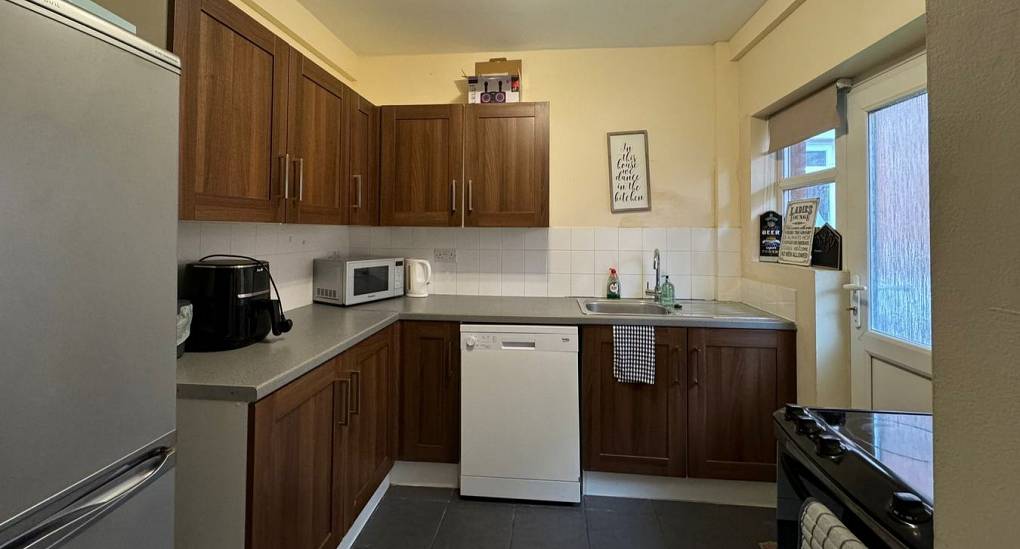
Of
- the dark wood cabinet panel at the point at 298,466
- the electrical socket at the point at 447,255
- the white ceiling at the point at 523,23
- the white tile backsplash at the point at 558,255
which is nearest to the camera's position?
the dark wood cabinet panel at the point at 298,466

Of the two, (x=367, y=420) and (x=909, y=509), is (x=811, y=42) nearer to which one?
(x=909, y=509)

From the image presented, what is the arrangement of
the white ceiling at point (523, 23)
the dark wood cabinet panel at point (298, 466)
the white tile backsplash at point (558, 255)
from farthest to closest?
1. the white tile backsplash at point (558, 255)
2. the white ceiling at point (523, 23)
3. the dark wood cabinet panel at point (298, 466)

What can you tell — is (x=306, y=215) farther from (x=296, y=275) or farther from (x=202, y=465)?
(x=202, y=465)

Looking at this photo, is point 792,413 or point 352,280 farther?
point 352,280

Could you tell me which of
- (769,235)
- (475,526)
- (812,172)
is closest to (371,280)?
(475,526)

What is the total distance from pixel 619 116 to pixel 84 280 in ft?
8.64

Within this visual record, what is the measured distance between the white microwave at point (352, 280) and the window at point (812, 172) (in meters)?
2.27

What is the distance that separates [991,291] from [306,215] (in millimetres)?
1998

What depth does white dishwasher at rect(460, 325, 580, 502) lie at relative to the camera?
2100 mm

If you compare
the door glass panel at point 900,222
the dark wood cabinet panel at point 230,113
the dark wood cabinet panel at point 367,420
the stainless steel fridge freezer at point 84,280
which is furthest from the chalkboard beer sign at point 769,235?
the stainless steel fridge freezer at point 84,280

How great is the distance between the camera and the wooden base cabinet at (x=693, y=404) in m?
2.07

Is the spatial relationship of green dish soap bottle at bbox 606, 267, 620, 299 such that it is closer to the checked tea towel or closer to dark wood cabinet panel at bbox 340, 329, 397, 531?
the checked tea towel

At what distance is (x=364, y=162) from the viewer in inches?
95.5

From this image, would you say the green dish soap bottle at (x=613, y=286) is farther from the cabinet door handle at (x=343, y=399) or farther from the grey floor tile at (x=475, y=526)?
the cabinet door handle at (x=343, y=399)
